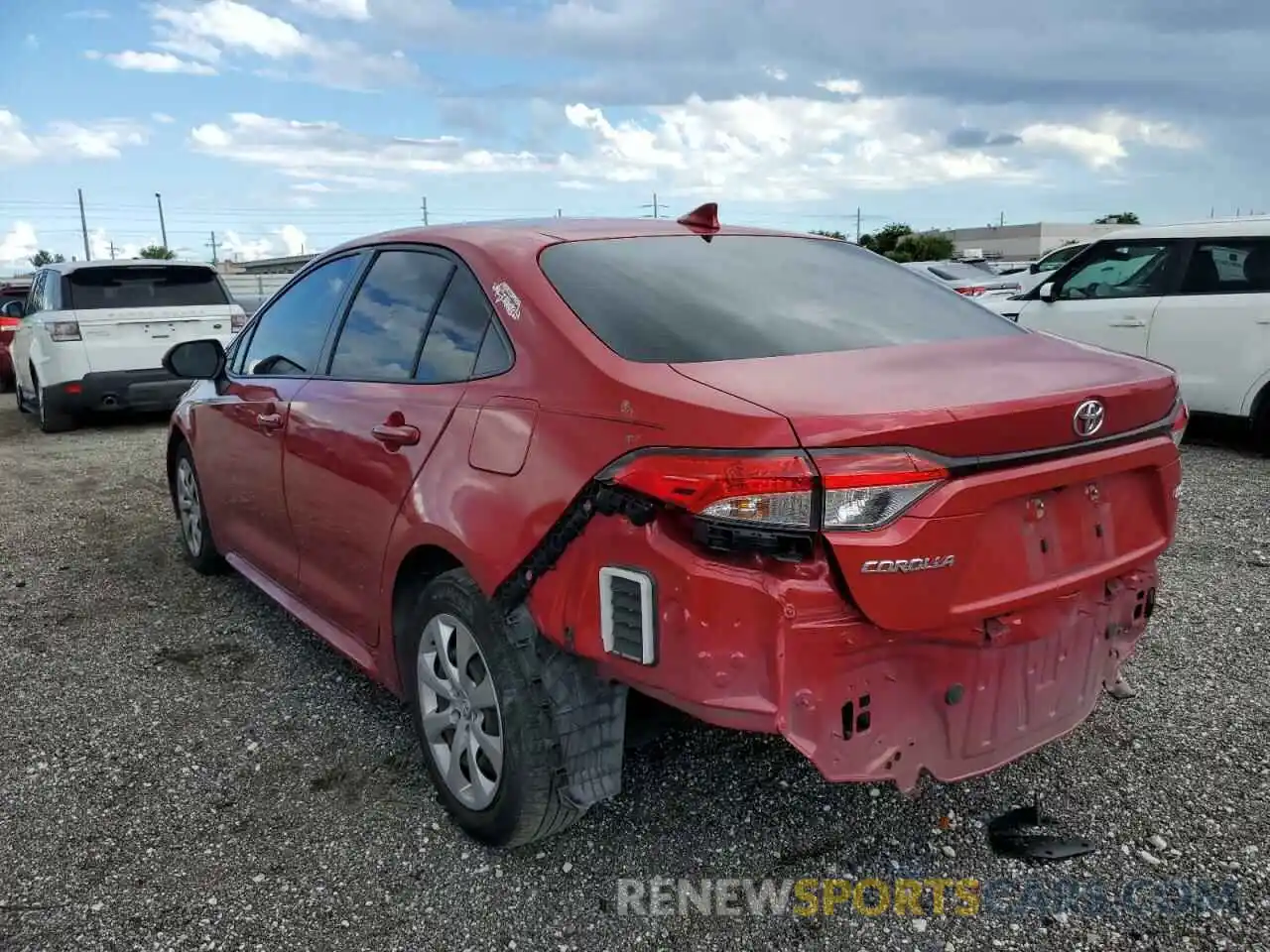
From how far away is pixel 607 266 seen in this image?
2828 mm

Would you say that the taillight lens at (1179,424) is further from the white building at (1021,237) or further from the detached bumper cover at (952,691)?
the white building at (1021,237)

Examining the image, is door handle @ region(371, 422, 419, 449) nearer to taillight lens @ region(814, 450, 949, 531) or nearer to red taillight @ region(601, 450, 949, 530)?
red taillight @ region(601, 450, 949, 530)

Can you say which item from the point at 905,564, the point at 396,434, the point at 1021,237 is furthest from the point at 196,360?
the point at 1021,237

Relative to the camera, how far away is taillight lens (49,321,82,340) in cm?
938

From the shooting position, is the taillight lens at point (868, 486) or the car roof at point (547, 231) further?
the car roof at point (547, 231)

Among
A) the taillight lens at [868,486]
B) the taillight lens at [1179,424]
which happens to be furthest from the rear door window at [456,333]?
the taillight lens at [1179,424]

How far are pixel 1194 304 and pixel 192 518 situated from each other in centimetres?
694

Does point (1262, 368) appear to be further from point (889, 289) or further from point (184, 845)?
point (184, 845)

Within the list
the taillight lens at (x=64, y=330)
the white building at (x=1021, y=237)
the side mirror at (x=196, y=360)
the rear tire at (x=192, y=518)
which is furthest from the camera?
the white building at (x=1021, y=237)

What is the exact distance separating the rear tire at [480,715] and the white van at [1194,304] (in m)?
5.91

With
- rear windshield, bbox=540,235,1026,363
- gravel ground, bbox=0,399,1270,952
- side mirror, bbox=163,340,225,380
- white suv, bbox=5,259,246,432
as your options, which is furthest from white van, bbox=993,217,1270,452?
white suv, bbox=5,259,246,432

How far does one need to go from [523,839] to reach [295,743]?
114 centimetres

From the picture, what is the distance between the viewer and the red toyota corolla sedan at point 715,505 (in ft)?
6.71

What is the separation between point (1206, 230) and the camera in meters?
7.50
